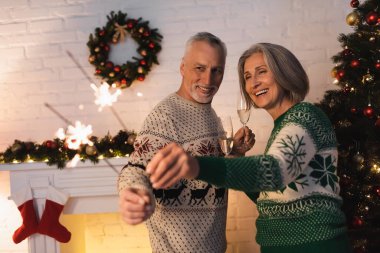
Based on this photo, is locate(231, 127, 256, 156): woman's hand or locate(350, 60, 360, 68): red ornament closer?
locate(231, 127, 256, 156): woman's hand

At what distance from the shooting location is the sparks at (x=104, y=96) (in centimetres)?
258

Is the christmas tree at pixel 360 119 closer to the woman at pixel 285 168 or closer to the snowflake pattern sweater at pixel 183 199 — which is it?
the woman at pixel 285 168

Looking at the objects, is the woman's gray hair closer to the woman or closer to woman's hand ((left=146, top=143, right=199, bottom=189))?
the woman

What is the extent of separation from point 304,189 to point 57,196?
154 cm

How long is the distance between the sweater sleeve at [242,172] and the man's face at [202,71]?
2.15ft

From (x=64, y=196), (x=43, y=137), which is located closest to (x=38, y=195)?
(x=64, y=196)

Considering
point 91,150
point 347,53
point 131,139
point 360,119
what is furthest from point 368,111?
point 91,150

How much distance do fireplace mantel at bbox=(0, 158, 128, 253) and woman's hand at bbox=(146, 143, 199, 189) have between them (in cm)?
141

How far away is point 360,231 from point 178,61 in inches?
54.4

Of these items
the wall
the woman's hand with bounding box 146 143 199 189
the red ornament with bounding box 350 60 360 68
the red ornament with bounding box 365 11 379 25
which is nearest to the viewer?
the woman's hand with bounding box 146 143 199 189

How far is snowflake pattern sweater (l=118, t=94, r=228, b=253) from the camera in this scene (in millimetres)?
1504

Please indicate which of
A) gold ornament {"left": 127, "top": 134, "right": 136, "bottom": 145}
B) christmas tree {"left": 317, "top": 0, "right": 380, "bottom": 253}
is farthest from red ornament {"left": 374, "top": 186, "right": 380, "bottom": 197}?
gold ornament {"left": 127, "top": 134, "right": 136, "bottom": 145}

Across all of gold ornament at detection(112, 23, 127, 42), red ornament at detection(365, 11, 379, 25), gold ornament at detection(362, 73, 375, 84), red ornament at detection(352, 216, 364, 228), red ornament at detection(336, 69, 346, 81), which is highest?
gold ornament at detection(112, 23, 127, 42)

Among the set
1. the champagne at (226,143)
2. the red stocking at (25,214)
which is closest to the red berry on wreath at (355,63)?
the champagne at (226,143)
